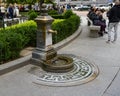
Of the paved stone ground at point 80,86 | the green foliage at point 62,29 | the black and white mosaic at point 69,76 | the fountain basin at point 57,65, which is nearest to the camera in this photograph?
the paved stone ground at point 80,86

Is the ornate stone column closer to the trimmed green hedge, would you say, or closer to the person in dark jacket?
the trimmed green hedge

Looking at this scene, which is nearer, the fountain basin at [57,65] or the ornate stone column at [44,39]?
the fountain basin at [57,65]

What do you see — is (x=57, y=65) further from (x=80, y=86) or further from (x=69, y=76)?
(x=80, y=86)

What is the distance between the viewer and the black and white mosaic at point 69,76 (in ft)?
20.4

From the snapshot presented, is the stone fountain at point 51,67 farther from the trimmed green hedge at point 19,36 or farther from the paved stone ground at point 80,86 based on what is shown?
the trimmed green hedge at point 19,36

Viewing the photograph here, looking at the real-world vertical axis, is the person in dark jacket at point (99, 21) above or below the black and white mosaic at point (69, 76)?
above

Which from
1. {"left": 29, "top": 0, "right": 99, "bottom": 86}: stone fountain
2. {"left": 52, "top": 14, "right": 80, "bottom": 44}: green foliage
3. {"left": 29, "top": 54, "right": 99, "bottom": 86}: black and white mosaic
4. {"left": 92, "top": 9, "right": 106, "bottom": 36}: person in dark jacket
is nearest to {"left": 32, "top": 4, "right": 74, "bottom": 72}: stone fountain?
{"left": 29, "top": 0, "right": 99, "bottom": 86}: stone fountain

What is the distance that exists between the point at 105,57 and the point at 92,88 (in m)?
2.81

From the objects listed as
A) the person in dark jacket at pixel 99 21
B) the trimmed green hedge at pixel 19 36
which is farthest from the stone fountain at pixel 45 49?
the person in dark jacket at pixel 99 21

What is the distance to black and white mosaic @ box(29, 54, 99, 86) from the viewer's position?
6.21 metres

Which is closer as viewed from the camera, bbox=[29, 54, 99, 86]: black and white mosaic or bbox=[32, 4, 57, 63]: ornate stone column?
bbox=[29, 54, 99, 86]: black and white mosaic

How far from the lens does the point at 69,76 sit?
21.7ft

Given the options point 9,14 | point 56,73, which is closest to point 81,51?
point 56,73

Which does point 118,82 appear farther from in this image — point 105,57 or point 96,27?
point 96,27
